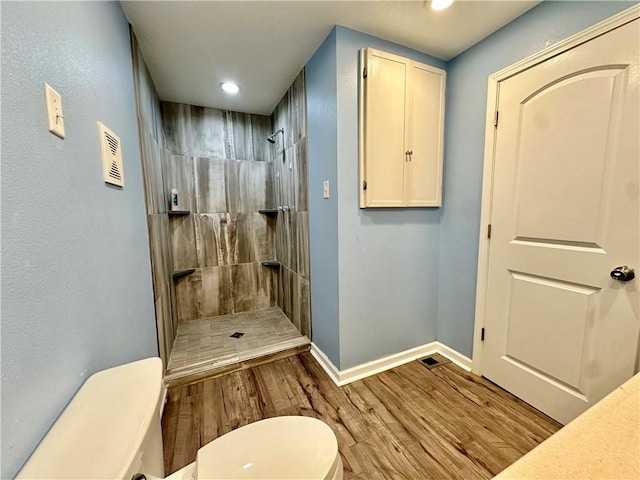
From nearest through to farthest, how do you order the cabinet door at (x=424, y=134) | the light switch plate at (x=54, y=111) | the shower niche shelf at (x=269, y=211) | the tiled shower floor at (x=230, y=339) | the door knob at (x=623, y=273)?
the light switch plate at (x=54, y=111), the door knob at (x=623, y=273), the cabinet door at (x=424, y=134), the tiled shower floor at (x=230, y=339), the shower niche shelf at (x=269, y=211)

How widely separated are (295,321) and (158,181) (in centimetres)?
184

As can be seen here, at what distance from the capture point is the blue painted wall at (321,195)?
168 cm

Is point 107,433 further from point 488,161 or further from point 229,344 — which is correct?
point 488,161

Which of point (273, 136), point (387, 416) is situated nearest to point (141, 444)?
point (387, 416)

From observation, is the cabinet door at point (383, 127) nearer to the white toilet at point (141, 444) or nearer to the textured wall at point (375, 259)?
the textured wall at point (375, 259)

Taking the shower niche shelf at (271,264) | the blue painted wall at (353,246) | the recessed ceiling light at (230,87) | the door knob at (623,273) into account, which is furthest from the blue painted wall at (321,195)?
the door knob at (623,273)

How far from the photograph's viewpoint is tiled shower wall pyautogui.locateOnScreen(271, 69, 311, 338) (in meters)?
2.18

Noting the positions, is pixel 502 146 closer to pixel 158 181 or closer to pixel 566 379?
pixel 566 379

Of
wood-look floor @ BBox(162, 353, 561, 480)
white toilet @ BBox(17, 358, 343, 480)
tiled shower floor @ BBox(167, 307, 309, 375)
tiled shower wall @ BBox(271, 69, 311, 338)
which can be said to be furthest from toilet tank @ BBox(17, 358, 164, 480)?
tiled shower wall @ BBox(271, 69, 311, 338)

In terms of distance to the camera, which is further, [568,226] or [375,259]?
[375,259]

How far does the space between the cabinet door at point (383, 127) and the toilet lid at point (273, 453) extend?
4.27 ft

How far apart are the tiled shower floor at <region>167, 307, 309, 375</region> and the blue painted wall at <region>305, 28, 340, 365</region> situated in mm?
504

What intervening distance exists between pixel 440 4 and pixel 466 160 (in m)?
0.93

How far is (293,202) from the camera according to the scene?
245 centimetres
